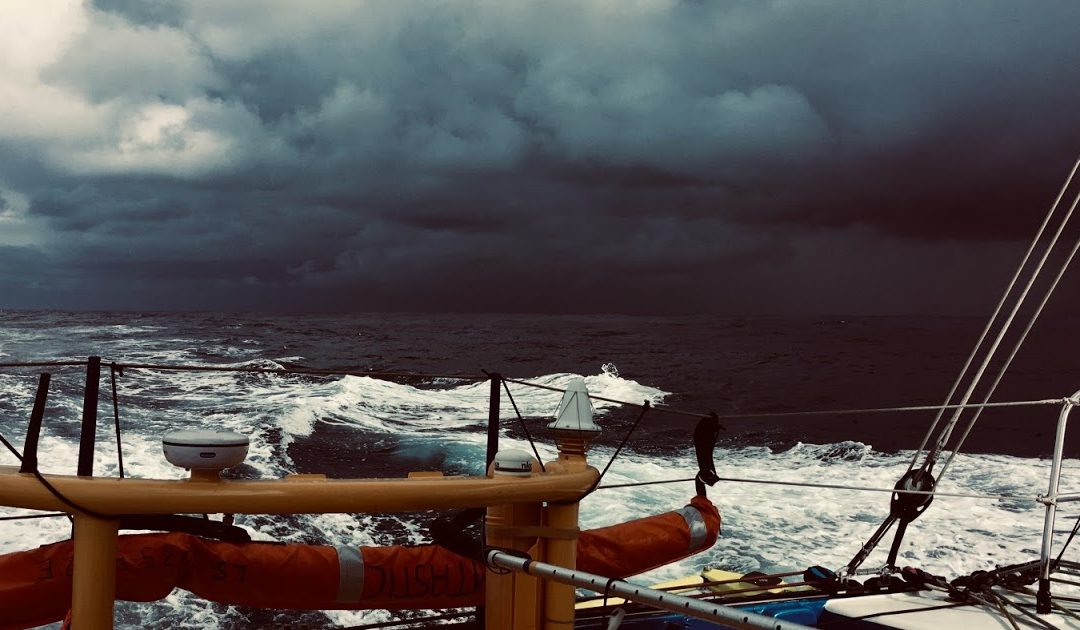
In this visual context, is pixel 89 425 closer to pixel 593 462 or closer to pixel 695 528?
pixel 695 528

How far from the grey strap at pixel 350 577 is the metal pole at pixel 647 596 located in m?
0.75

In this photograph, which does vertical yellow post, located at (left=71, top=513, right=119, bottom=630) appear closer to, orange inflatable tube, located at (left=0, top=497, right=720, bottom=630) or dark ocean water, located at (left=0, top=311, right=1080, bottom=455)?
orange inflatable tube, located at (left=0, top=497, right=720, bottom=630)

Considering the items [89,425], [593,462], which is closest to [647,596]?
[89,425]

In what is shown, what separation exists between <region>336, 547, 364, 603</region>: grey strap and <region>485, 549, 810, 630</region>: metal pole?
29.5 inches

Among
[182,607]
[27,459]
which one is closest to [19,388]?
[182,607]

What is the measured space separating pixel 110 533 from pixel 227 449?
361mm

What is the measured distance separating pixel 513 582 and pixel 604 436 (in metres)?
14.0

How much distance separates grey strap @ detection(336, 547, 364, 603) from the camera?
3422mm

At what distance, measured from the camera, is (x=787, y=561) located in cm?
997

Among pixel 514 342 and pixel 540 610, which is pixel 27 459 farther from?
pixel 514 342

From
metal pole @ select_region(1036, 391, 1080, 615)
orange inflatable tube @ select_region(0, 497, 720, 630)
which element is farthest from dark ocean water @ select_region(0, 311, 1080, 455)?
orange inflatable tube @ select_region(0, 497, 720, 630)

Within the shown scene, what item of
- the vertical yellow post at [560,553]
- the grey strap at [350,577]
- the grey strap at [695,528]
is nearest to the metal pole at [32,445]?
the grey strap at [350,577]

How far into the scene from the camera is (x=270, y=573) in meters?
3.32

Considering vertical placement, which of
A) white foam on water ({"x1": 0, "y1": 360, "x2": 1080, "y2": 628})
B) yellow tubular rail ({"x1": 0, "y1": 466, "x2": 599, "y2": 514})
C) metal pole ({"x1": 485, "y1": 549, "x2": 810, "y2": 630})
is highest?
yellow tubular rail ({"x1": 0, "y1": 466, "x2": 599, "y2": 514})
